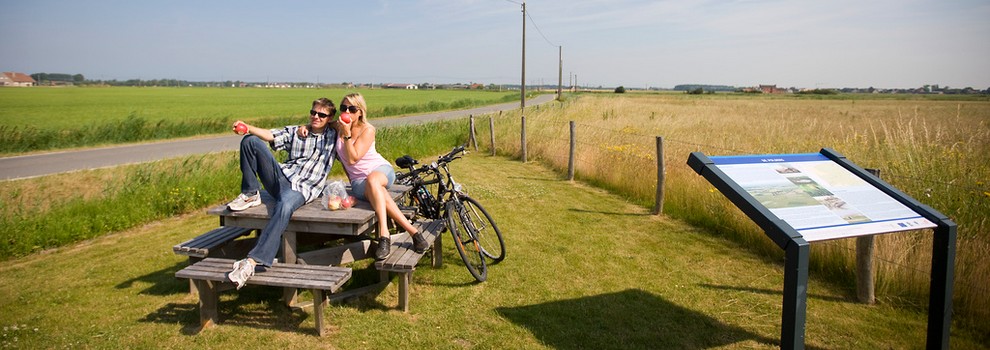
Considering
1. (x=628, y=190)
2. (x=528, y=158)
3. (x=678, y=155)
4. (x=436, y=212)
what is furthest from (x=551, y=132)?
(x=436, y=212)

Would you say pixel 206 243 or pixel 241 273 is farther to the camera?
pixel 206 243

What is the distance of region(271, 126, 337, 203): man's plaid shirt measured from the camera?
4.57m

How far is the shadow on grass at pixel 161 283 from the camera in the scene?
4.76 m

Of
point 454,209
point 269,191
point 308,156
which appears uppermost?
point 308,156

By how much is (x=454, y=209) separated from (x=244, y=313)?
1.94 m

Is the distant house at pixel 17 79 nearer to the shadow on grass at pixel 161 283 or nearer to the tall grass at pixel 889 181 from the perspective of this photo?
the tall grass at pixel 889 181

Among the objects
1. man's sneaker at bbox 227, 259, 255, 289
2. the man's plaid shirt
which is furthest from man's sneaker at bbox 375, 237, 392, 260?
man's sneaker at bbox 227, 259, 255, 289

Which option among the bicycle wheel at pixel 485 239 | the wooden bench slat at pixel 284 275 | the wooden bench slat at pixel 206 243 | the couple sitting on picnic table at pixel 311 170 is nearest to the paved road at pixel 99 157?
the wooden bench slat at pixel 206 243

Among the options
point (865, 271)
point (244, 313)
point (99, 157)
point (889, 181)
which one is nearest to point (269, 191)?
point (244, 313)

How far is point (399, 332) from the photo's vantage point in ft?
13.1

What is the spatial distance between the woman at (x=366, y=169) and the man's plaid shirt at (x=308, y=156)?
108 millimetres

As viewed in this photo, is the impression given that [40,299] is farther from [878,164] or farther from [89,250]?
[878,164]

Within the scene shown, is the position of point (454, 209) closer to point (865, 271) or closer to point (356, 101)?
point (356, 101)

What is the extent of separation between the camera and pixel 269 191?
4359 mm
